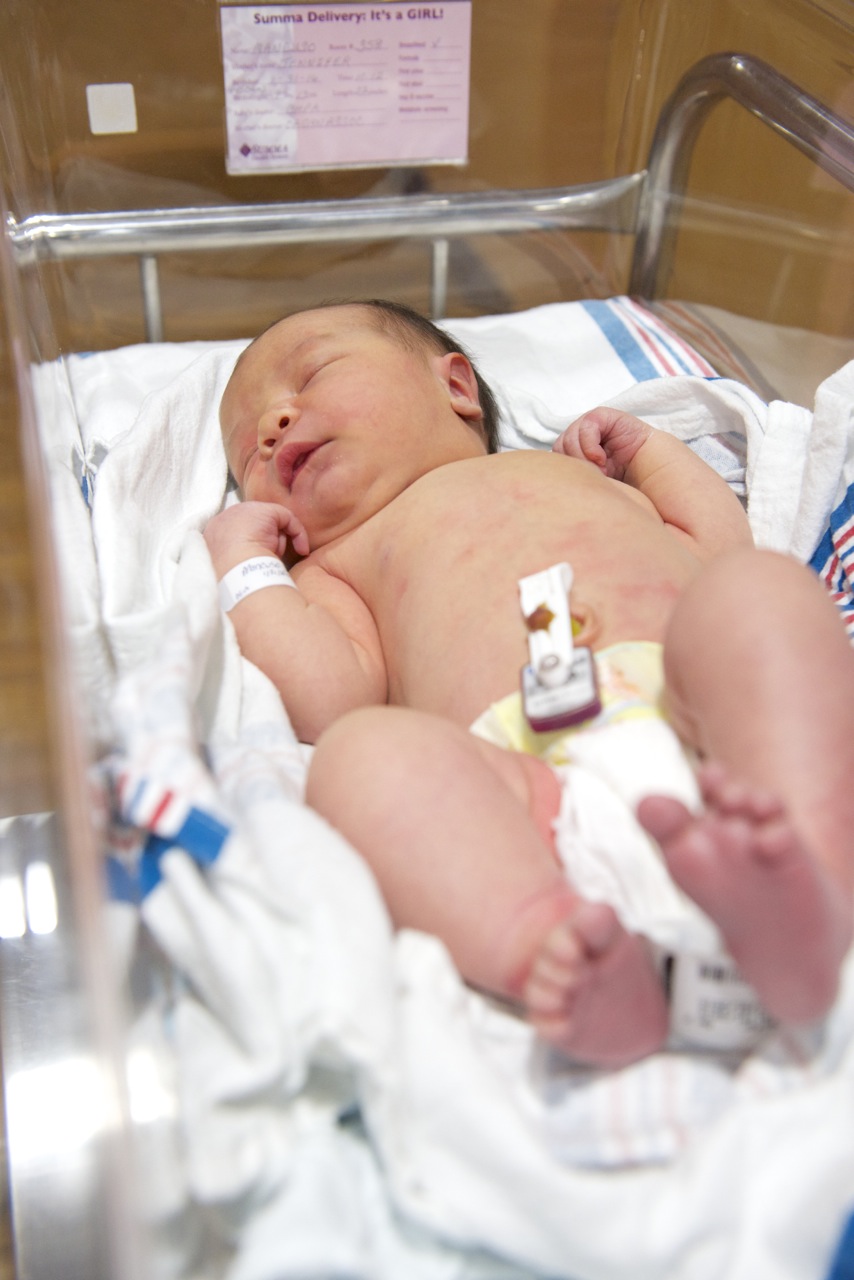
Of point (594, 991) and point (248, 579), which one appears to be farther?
point (248, 579)

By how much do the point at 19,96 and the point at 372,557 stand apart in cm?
72

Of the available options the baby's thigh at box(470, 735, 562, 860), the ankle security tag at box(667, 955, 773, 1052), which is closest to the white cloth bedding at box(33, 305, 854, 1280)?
the ankle security tag at box(667, 955, 773, 1052)

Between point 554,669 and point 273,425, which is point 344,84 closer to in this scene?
point 273,425

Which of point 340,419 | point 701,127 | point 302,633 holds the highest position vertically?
point 701,127

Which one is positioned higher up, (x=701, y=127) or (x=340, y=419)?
(x=701, y=127)

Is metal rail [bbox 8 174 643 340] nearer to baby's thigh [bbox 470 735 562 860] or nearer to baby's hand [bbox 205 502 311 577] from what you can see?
baby's hand [bbox 205 502 311 577]

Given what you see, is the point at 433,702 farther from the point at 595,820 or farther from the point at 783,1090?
the point at 783,1090

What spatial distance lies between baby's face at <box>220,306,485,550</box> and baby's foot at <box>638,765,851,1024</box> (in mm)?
565

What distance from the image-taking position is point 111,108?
138cm

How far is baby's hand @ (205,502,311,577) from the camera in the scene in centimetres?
103

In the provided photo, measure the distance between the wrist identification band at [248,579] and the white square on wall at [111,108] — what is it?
68cm

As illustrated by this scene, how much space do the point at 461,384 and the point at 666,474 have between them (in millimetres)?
222

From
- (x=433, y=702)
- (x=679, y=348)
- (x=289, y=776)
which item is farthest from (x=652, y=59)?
(x=289, y=776)

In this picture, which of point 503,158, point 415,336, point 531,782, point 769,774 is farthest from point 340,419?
point 503,158
